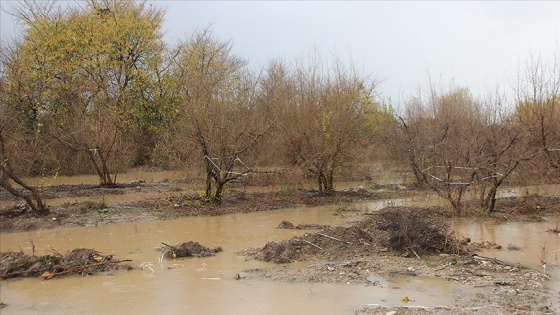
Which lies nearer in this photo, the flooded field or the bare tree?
the flooded field

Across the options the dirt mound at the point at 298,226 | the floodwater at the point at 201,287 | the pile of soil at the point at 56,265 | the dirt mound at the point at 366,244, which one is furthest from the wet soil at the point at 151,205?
the dirt mound at the point at 366,244

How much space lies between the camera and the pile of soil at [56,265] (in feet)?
27.9

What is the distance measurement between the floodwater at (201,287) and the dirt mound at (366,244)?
45cm

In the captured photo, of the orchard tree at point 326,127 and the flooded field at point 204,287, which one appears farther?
the orchard tree at point 326,127

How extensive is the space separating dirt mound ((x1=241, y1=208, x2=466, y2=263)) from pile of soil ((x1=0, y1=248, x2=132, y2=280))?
8.53 ft

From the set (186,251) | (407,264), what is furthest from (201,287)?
(407,264)

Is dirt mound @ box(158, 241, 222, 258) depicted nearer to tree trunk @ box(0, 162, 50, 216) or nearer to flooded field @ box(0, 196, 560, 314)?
flooded field @ box(0, 196, 560, 314)

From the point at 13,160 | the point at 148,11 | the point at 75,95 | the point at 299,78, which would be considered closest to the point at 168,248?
the point at 13,160

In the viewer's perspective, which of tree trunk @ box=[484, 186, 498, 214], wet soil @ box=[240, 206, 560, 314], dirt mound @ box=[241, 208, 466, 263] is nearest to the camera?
wet soil @ box=[240, 206, 560, 314]

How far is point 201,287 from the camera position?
794cm

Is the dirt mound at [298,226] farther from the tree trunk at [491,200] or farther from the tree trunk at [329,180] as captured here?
the tree trunk at [329,180]

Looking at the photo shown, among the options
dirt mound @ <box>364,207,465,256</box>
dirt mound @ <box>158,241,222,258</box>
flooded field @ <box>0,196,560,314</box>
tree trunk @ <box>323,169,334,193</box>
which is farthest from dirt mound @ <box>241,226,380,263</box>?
tree trunk @ <box>323,169,334,193</box>

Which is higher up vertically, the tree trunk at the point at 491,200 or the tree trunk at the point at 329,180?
the tree trunk at the point at 329,180

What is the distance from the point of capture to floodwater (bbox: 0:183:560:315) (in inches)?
276
